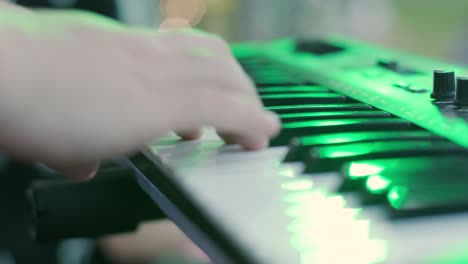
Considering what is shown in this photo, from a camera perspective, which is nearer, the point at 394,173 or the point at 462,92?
the point at 394,173

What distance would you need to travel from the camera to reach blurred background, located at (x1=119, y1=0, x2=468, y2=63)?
5.71 ft

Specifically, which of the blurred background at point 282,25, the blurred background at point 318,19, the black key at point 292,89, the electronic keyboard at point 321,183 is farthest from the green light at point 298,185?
the blurred background at point 318,19

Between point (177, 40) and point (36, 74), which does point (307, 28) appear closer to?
point (177, 40)

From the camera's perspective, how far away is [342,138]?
0.56 meters

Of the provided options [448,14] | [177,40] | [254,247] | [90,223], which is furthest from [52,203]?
[448,14]

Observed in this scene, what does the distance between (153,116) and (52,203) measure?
278 millimetres

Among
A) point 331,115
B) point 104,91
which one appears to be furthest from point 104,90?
point 331,115

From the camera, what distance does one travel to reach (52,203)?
0.70m

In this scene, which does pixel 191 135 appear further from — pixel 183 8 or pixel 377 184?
pixel 183 8

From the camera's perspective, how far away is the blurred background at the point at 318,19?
1.74 metres

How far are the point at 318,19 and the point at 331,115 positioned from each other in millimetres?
1344

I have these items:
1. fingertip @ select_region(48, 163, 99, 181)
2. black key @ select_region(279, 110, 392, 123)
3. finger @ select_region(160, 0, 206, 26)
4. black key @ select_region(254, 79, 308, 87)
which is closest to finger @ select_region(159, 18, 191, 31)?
finger @ select_region(160, 0, 206, 26)

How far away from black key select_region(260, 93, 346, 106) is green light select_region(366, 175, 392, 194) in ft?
0.94

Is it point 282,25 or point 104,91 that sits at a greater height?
point 104,91
